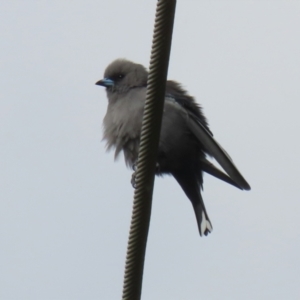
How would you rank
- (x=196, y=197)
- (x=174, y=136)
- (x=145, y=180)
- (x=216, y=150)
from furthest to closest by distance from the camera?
(x=196, y=197)
(x=174, y=136)
(x=216, y=150)
(x=145, y=180)


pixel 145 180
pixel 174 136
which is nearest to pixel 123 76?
pixel 174 136

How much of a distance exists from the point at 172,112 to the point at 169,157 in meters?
0.36

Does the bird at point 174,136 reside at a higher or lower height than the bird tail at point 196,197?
higher

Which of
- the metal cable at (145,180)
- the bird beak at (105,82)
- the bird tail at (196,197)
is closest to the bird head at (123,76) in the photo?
the bird beak at (105,82)

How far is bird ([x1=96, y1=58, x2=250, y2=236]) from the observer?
6.11 metres

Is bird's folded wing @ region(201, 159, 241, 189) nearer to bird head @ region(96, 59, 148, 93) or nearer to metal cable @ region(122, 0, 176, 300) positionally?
bird head @ region(96, 59, 148, 93)

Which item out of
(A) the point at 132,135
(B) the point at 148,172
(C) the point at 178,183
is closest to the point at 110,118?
(A) the point at 132,135

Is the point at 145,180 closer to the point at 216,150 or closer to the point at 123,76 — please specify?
the point at 216,150

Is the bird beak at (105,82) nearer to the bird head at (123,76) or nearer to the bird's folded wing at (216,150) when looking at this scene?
the bird head at (123,76)

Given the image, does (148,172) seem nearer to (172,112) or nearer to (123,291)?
(123,291)

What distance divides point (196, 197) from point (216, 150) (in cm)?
129

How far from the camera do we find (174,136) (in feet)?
20.1

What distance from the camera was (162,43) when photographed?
3254mm

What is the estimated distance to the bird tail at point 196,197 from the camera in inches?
253
